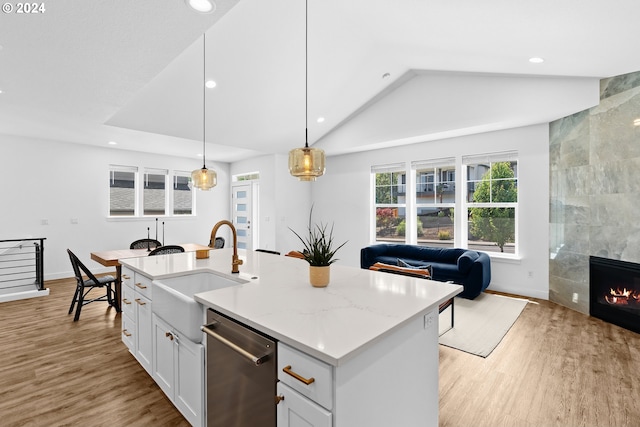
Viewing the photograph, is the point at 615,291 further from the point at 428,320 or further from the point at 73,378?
the point at 73,378

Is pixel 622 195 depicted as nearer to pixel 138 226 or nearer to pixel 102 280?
pixel 102 280

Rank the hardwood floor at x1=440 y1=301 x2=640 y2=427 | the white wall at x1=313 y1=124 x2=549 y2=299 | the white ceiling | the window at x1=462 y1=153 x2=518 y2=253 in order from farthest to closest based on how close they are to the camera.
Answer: the window at x1=462 y1=153 x2=518 y2=253 → the white wall at x1=313 y1=124 x2=549 y2=299 → the white ceiling → the hardwood floor at x1=440 y1=301 x2=640 y2=427

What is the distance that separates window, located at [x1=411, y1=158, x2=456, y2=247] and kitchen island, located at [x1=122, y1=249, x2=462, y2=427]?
13.3 feet

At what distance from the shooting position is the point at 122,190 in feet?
22.6

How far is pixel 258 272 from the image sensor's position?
231 centimetres

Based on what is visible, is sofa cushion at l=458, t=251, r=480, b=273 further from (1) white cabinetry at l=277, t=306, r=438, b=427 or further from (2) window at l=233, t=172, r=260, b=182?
(2) window at l=233, t=172, r=260, b=182

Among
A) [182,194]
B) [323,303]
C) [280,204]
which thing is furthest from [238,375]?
[182,194]

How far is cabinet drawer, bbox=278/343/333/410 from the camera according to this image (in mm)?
1065

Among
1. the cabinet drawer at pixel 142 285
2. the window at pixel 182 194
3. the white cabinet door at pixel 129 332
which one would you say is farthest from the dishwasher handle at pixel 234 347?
the window at pixel 182 194

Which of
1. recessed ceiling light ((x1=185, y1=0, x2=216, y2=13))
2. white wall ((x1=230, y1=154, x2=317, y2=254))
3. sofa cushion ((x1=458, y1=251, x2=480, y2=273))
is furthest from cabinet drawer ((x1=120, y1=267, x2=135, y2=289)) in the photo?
white wall ((x1=230, y1=154, x2=317, y2=254))

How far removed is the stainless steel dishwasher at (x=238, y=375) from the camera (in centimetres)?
129

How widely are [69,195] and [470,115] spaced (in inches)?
295

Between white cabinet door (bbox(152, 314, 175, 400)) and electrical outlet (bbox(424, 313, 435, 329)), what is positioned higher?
electrical outlet (bbox(424, 313, 435, 329))

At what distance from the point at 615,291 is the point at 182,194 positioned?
27.2ft
